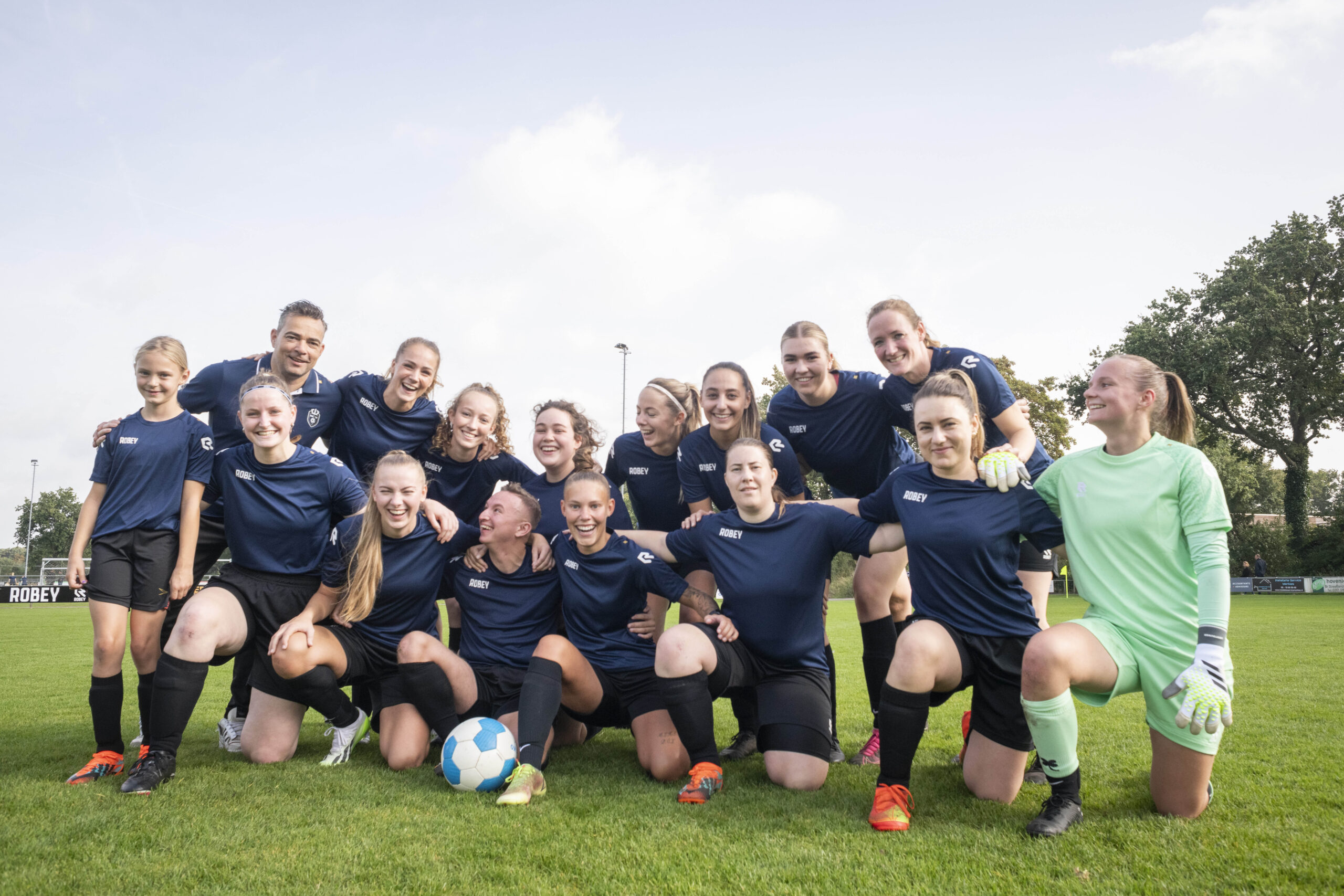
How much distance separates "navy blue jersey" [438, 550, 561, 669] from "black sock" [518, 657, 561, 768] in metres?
0.62

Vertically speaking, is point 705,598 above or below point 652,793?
above

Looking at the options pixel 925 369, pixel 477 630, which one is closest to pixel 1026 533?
pixel 925 369

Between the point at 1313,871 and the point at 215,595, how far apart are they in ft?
16.3

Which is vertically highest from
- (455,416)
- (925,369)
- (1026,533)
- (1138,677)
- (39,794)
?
(925,369)

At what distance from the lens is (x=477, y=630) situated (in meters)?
4.77

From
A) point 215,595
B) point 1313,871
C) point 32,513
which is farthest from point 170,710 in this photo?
point 32,513

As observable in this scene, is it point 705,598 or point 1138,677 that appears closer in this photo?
point 1138,677

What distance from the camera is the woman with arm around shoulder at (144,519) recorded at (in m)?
4.40

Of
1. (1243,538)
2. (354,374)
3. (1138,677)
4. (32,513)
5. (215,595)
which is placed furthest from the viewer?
(32,513)

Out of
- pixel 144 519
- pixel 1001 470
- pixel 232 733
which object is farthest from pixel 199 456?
pixel 1001 470

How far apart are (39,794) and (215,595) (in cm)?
113

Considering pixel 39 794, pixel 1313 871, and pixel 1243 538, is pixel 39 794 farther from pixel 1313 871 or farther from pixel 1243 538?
pixel 1243 538

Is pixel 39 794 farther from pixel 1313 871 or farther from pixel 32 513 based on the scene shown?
pixel 32 513

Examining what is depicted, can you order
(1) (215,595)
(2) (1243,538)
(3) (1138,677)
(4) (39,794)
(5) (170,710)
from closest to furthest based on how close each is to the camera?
1. (3) (1138,677)
2. (4) (39,794)
3. (5) (170,710)
4. (1) (215,595)
5. (2) (1243,538)
